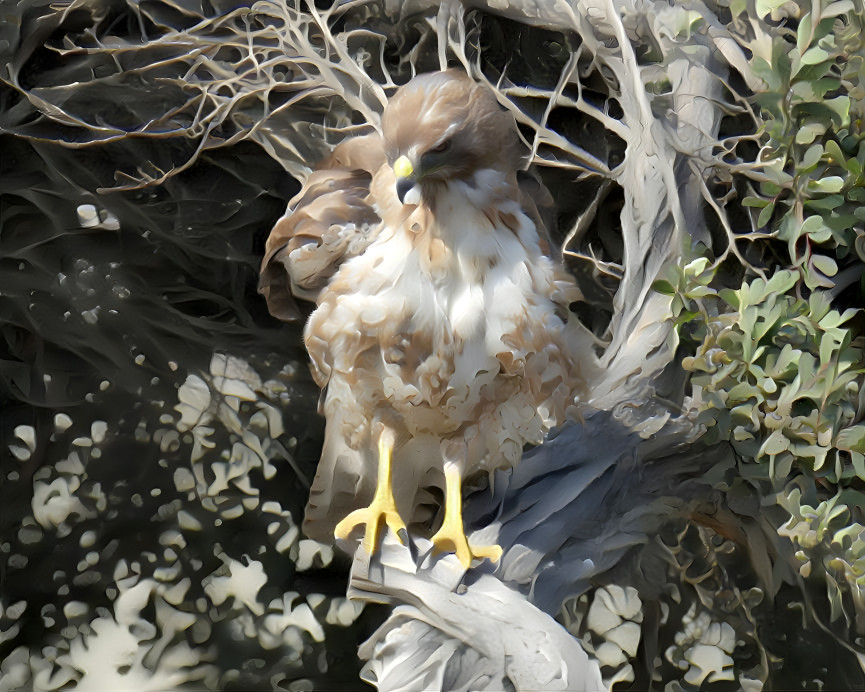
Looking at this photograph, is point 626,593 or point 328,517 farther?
point 626,593

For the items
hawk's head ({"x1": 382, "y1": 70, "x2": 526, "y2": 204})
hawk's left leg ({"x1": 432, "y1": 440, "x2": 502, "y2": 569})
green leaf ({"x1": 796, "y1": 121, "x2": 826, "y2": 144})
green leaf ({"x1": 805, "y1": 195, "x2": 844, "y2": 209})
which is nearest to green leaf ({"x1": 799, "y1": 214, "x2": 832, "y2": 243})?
green leaf ({"x1": 805, "y1": 195, "x2": 844, "y2": 209})

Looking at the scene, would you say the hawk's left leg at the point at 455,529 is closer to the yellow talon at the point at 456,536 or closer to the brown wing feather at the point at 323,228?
the yellow talon at the point at 456,536

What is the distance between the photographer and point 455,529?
147cm

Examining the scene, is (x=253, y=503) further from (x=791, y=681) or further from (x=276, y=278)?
(x=791, y=681)

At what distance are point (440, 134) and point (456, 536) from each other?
0.65 m

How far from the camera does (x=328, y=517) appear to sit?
171 cm

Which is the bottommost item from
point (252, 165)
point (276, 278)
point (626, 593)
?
point (626, 593)

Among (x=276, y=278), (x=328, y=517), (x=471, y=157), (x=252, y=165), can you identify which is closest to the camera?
(x=471, y=157)

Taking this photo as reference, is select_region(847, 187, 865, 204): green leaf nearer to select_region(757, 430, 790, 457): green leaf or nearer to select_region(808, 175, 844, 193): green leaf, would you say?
select_region(808, 175, 844, 193): green leaf

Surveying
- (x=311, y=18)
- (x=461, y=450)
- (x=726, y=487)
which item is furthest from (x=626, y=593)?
(x=311, y=18)

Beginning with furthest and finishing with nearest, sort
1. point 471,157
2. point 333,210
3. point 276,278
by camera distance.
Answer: point 276,278 → point 333,210 → point 471,157

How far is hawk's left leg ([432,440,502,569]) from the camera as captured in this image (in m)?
1.46

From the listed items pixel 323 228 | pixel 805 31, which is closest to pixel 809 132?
pixel 805 31

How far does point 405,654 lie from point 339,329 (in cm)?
53
